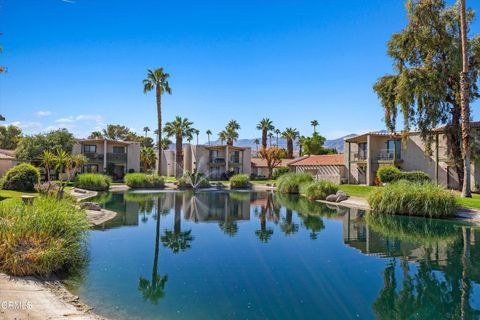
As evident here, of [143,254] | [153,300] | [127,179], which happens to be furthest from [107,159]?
[153,300]

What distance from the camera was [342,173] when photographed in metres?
47.9

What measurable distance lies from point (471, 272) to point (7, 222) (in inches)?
499

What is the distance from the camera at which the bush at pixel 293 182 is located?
37.5 meters

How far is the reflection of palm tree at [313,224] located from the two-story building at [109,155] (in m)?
Answer: 39.6

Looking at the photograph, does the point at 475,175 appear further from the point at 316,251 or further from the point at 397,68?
the point at 316,251

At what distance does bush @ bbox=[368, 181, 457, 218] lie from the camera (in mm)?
20500

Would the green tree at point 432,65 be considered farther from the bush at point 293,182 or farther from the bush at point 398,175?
the bush at point 293,182

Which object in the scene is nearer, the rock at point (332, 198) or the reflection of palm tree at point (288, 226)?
the reflection of palm tree at point (288, 226)

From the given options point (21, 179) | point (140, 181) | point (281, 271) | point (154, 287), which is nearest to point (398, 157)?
point (140, 181)

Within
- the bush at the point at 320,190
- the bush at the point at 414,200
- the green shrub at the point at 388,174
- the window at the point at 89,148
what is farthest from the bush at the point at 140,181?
the bush at the point at 414,200

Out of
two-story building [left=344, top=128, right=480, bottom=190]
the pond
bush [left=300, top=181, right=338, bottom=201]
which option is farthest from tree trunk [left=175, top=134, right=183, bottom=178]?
the pond

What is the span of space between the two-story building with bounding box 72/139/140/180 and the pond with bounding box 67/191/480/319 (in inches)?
1480

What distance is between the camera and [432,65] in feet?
93.7

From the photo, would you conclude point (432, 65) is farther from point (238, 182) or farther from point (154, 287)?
point (154, 287)
